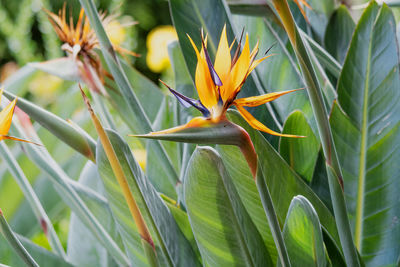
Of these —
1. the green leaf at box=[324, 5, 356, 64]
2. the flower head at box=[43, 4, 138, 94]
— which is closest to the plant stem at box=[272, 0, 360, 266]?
the flower head at box=[43, 4, 138, 94]

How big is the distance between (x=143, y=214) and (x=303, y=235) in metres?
0.11

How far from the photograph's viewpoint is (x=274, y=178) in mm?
402

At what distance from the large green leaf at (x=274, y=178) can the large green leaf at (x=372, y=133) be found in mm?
54

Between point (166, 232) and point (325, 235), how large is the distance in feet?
0.39

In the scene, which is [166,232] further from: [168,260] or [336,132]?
[336,132]

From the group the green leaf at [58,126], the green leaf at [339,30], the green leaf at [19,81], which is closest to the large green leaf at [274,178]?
the green leaf at [58,126]

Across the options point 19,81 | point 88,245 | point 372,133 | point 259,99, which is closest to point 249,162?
point 259,99

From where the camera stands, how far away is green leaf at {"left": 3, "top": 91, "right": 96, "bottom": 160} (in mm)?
298

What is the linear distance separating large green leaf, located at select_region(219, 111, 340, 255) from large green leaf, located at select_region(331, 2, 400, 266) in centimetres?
5

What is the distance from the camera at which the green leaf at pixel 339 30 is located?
624mm

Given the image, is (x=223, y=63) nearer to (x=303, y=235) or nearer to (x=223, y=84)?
(x=223, y=84)

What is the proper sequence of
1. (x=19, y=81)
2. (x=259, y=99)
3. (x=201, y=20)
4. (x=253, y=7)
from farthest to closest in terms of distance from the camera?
(x=19, y=81), (x=201, y=20), (x=253, y=7), (x=259, y=99)

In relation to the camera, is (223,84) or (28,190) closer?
(223,84)

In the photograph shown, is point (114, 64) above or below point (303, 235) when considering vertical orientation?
above
